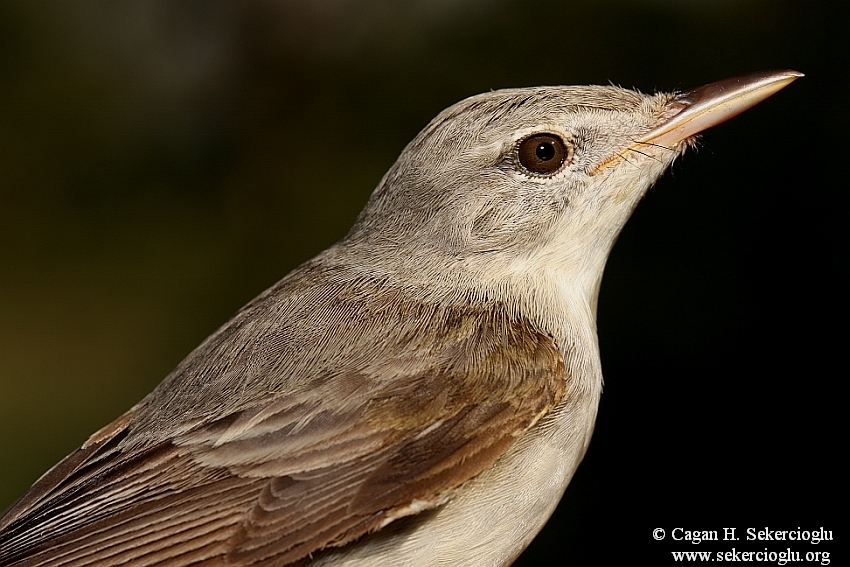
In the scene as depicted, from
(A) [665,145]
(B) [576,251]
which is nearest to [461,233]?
(B) [576,251]

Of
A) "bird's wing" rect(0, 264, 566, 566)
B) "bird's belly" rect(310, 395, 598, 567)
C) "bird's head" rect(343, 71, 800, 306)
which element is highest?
"bird's head" rect(343, 71, 800, 306)

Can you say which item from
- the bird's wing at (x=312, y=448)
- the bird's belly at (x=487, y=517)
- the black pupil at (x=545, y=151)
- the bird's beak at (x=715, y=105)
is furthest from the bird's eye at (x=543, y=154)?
the bird's belly at (x=487, y=517)

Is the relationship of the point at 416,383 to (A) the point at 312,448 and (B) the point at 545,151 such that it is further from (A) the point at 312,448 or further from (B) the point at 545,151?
(B) the point at 545,151

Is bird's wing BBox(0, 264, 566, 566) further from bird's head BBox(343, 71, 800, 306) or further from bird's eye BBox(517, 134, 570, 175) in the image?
bird's eye BBox(517, 134, 570, 175)

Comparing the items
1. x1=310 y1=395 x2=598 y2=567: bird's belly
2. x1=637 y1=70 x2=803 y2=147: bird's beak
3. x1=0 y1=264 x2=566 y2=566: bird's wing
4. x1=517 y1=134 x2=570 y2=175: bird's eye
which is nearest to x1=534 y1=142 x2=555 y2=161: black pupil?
x1=517 y1=134 x2=570 y2=175: bird's eye

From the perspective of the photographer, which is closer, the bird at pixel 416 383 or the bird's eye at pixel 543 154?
the bird at pixel 416 383

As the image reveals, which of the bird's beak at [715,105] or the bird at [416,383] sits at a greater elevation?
the bird's beak at [715,105]

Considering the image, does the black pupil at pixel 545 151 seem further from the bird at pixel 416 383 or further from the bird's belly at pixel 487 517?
the bird's belly at pixel 487 517

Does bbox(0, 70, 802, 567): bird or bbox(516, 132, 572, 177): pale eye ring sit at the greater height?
bbox(516, 132, 572, 177): pale eye ring

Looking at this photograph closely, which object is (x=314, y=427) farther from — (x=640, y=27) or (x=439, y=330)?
(x=640, y=27)

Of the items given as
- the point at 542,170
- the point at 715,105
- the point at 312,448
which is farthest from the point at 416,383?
the point at 715,105
